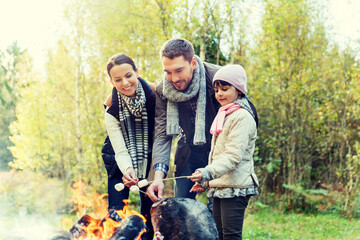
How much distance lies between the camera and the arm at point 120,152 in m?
2.93

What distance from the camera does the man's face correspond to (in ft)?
9.07

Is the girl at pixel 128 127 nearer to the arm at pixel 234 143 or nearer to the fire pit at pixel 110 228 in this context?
the fire pit at pixel 110 228

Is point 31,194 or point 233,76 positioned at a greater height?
point 233,76

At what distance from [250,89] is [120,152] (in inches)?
234

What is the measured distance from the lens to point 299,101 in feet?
26.2

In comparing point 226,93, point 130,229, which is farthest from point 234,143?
point 130,229

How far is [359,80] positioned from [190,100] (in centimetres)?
538

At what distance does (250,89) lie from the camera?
27.9ft

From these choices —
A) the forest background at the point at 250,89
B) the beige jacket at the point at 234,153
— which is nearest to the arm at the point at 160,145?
the beige jacket at the point at 234,153

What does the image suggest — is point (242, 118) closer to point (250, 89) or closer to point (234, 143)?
point (234, 143)

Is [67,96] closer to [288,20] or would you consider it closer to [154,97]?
[288,20]

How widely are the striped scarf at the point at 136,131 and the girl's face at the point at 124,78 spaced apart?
75 mm

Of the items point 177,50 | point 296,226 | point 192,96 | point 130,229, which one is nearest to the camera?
point 130,229

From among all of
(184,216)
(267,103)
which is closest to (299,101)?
(267,103)
